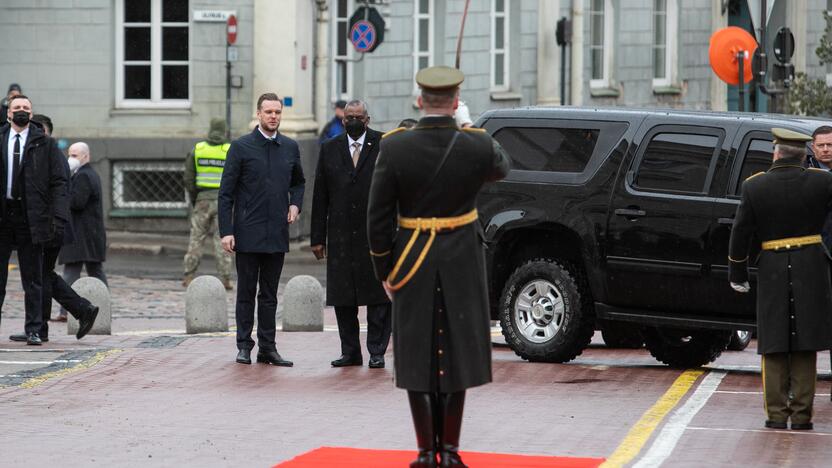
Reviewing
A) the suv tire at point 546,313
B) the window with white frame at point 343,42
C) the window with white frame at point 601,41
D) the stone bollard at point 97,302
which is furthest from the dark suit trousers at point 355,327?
the window with white frame at point 601,41

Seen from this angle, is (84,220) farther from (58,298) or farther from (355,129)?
(355,129)

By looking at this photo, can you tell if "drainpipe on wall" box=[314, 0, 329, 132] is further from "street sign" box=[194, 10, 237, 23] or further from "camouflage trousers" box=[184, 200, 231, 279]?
"camouflage trousers" box=[184, 200, 231, 279]

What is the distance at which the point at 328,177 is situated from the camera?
13133 mm

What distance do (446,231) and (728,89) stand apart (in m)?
28.3

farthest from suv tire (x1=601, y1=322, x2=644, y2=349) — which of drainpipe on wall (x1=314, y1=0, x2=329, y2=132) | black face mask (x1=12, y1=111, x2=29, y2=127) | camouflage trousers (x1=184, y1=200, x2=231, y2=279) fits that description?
drainpipe on wall (x1=314, y1=0, x2=329, y2=132)

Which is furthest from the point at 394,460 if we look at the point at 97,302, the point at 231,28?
the point at 231,28

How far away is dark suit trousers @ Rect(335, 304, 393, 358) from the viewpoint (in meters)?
13.2

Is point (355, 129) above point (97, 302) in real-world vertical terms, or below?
above

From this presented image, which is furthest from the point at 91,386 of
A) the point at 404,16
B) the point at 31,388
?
the point at 404,16

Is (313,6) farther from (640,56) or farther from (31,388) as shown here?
(31,388)

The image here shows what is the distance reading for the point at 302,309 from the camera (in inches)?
646

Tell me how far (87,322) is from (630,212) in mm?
4509

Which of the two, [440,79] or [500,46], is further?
[500,46]

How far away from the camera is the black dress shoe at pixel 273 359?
13.2 m
